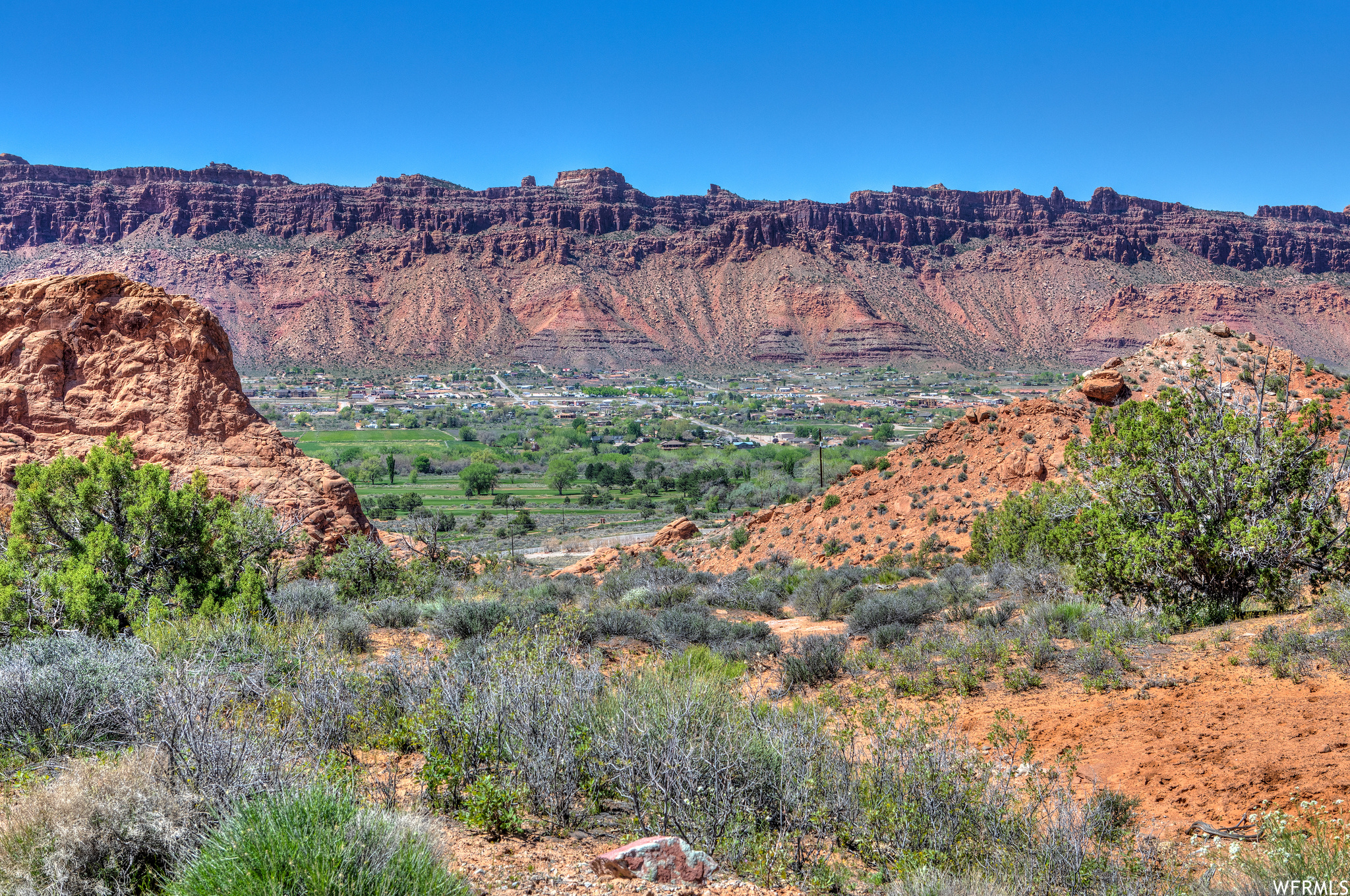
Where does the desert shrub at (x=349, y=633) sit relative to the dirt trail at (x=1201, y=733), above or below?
below

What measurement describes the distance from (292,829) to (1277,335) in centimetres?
16420

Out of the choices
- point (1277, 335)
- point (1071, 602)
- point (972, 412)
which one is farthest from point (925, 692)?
point (1277, 335)

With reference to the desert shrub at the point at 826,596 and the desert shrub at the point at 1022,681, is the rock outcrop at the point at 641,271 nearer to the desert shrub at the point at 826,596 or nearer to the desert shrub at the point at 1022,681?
the desert shrub at the point at 826,596

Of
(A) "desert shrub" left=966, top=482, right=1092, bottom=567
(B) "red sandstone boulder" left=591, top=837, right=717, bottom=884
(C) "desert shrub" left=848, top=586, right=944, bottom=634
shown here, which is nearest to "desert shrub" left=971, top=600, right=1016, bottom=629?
(C) "desert shrub" left=848, top=586, right=944, bottom=634

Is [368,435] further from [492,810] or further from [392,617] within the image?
[492,810]

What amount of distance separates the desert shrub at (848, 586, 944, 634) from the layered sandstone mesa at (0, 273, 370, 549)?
9523 millimetres

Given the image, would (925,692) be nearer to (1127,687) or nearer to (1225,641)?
(1127,687)

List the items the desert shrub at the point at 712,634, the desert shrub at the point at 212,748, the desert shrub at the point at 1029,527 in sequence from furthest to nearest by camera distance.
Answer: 1. the desert shrub at the point at 1029,527
2. the desert shrub at the point at 712,634
3. the desert shrub at the point at 212,748

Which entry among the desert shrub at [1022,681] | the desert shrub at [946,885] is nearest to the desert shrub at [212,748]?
the desert shrub at [946,885]

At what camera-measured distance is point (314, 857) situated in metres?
3.44

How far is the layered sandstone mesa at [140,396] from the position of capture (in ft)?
44.7

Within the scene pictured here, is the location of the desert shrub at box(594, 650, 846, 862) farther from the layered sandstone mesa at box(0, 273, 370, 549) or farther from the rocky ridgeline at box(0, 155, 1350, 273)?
the rocky ridgeline at box(0, 155, 1350, 273)

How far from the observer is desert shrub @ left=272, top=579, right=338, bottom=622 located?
10195 mm

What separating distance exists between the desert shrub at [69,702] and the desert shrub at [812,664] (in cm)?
677
